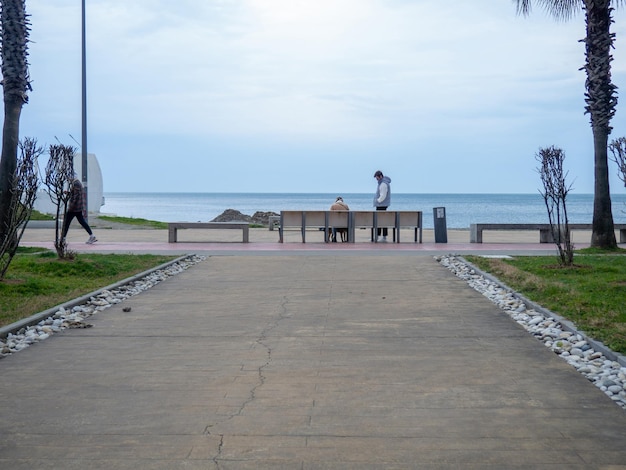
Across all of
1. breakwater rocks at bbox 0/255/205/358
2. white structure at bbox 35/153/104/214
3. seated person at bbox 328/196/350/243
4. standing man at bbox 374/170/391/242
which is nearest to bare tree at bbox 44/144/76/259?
breakwater rocks at bbox 0/255/205/358

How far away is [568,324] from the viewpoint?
27.9 ft

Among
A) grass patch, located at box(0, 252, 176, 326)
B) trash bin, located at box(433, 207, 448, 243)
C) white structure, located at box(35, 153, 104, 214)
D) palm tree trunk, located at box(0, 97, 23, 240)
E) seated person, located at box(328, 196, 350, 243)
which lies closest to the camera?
grass patch, located at box(0, 252, 176, 326)

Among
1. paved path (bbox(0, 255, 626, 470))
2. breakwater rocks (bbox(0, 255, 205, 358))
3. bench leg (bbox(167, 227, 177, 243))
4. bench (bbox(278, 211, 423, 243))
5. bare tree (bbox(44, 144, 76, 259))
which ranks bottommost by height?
paved path (bbox(0, 255, 626, 470))

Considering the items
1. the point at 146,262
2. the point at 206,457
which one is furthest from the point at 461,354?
the point at 146,262

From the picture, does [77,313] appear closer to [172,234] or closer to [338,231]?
[172,234]

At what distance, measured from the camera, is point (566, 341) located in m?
7.85

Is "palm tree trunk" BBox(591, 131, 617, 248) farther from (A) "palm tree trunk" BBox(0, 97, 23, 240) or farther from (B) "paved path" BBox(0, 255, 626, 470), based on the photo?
(A) "palm tree trunk" BBox(0, 97, 23, 240)

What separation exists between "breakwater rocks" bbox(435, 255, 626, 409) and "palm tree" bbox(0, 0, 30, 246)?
8.16 m

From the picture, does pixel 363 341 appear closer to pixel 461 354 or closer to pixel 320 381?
pixel 461 354

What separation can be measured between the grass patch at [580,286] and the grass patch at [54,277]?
5.99 metres

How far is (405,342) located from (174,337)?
231 cm

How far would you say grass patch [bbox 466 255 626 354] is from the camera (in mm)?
8367

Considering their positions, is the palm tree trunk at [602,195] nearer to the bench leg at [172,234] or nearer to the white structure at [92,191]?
the bench leg at [172,234]

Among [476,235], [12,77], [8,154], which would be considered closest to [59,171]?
[8,154]
